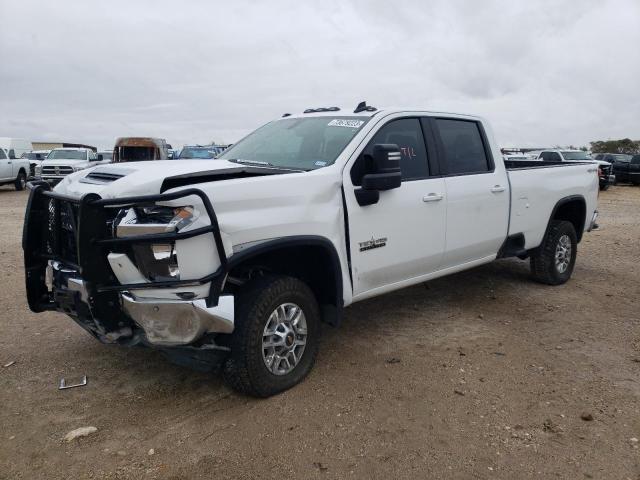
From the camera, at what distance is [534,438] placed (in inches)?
129

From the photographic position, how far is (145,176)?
3.44 meters

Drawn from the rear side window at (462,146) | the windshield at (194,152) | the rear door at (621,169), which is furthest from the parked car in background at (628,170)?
the rear side window at (462,146)

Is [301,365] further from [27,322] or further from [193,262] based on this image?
[27,322]

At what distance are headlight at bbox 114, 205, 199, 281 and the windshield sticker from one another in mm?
1746

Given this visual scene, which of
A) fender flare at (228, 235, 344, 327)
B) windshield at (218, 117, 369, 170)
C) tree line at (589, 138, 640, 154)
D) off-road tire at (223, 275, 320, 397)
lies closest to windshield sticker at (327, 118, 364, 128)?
windshield at (218, 117, 369, 170)

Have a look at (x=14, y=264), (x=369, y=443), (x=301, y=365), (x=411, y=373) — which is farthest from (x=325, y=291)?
(x=14, y=264)

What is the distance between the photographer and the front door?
412cm

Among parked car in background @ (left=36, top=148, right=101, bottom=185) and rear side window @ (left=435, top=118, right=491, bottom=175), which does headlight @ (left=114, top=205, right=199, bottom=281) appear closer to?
rear side window @ (left=435, top=118, right=491, bottom=175)

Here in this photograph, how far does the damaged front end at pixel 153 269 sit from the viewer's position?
314 centimetres

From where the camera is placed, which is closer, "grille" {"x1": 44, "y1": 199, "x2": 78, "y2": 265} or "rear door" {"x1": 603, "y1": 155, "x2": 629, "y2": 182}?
"grille" {"x1": 44, "y1": 199, "x2": 78, "y2": 265}

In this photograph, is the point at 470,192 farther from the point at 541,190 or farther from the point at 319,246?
the point at 319,246

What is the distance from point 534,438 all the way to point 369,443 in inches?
37.7

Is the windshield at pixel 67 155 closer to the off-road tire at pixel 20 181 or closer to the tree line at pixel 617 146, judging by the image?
the off-road tire at pixel 20 181

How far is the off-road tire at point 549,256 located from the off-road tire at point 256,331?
3.78m
